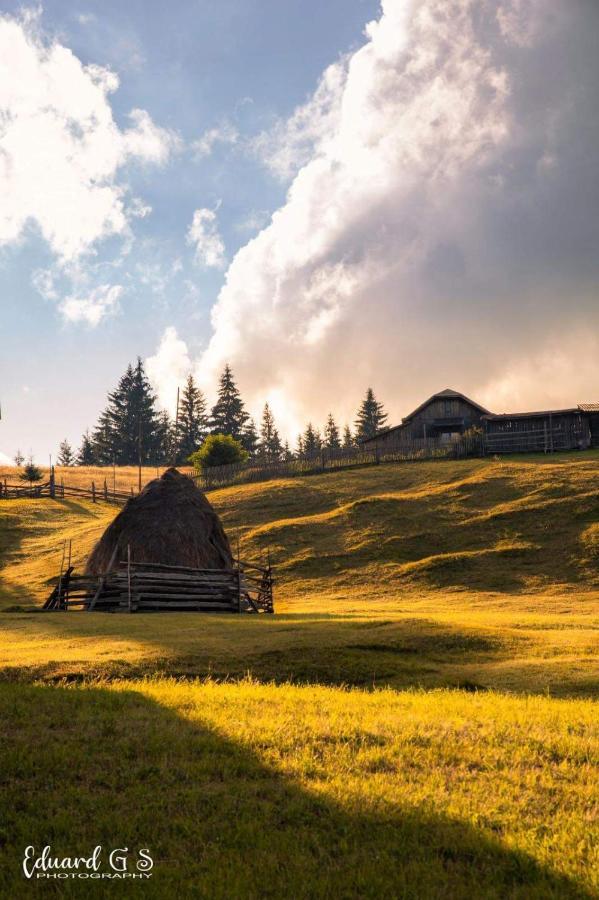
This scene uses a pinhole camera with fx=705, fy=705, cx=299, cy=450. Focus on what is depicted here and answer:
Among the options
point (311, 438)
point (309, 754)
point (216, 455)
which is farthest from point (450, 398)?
point (309, 754)

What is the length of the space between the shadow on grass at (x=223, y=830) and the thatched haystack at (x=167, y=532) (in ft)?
69.9

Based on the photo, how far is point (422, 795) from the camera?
6.19m

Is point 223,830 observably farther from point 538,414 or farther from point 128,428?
point 128,428

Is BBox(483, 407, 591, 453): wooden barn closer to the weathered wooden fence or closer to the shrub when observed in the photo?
the weathered wooden fence

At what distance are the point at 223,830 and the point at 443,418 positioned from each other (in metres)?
71.4

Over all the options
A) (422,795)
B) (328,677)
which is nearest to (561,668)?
(328,677)

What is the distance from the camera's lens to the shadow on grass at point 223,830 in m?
4.87

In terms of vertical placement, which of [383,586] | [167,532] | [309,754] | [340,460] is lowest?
[383,586]

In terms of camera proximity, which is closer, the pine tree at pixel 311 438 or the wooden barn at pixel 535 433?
the wooden barn at pixel 535 433

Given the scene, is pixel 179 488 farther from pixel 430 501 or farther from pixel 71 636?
pixel 430 501

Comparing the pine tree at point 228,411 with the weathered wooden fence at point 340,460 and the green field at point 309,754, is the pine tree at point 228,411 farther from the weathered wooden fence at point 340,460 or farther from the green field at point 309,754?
the green field at point 309,754

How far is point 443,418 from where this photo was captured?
246ft

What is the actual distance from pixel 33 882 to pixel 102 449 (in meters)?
117

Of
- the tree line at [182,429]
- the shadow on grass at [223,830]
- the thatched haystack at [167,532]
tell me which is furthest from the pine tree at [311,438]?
the shadow on grass at [223,830]
